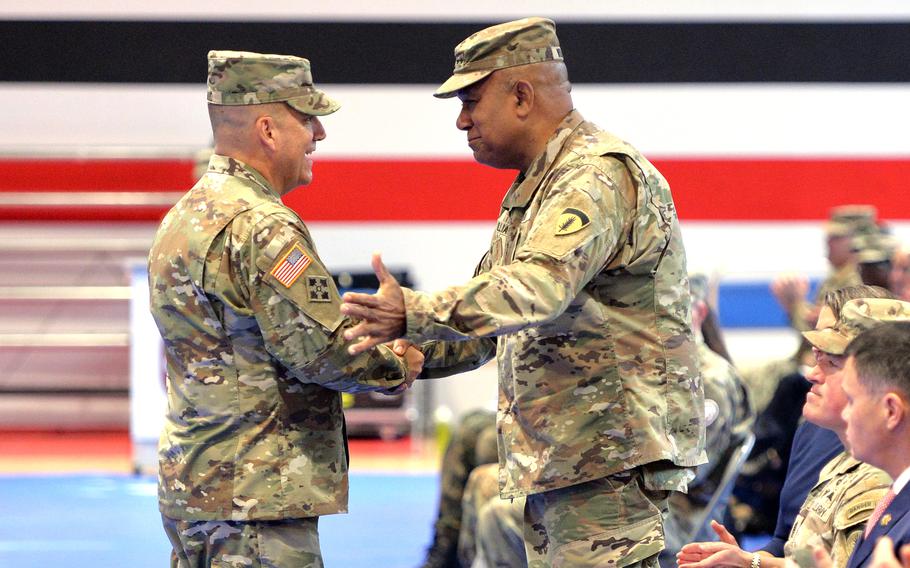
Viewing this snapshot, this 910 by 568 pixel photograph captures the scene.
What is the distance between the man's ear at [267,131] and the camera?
107 inches

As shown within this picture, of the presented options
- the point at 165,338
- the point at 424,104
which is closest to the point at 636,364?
the point at 165,338

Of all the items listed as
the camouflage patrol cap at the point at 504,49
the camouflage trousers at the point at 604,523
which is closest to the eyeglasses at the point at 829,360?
the camouflage trousers at the point at 604,523

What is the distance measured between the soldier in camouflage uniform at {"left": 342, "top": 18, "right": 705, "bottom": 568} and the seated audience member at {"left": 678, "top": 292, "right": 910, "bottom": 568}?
15 centimetres

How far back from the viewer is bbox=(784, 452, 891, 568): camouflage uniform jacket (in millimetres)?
2424

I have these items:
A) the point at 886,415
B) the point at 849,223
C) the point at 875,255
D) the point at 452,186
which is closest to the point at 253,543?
the point at 886,415

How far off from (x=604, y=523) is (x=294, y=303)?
0.77m

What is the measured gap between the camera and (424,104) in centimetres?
877

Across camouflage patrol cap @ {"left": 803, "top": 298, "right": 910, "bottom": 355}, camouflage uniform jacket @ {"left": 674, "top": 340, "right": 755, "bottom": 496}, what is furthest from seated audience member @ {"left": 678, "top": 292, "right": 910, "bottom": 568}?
camouflage uniform jacket @ {"left": 674, "top": 340, "right": 755, "bottom": 496}

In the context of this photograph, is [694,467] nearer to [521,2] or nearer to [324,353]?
[324,353]

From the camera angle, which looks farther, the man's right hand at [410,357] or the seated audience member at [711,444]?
the seated audience member at [711,444]

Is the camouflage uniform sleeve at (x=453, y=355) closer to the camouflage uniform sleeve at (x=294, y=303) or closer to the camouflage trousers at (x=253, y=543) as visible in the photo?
the camouflage uniform sleeve at (x=294, y=303)

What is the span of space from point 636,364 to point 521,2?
674 cm

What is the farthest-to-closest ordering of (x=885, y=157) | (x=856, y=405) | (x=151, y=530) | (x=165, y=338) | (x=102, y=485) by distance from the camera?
(x=885, y=157) → (x=102, y=485) → (x=151, y=530) → (x=165, y=338) → (x=856, y=405)

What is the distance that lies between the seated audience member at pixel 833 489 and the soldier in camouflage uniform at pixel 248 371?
0.79m
